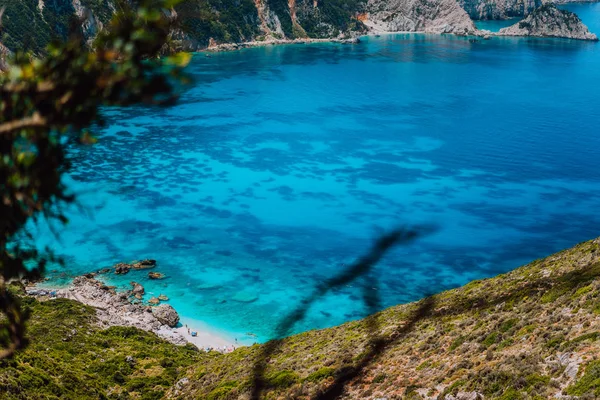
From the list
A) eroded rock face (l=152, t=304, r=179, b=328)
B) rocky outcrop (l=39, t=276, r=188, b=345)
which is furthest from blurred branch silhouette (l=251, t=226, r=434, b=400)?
rocky outcrop (l=39, t=276, r=188, b=345)

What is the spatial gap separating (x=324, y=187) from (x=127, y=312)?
111ft

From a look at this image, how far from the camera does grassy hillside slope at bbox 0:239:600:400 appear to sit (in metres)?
19.4

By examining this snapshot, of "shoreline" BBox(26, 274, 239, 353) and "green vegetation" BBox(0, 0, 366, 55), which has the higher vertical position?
"green vegetation" BBox(0, 0, 366, 55)

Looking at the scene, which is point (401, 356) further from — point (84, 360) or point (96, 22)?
point (96, 22)

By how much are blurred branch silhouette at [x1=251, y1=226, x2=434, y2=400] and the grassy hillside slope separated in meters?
0.14

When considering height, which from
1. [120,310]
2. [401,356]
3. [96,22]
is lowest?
[120,310]

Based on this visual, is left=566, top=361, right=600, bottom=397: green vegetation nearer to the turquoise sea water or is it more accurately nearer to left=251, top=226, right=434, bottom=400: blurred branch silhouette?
left=251, top=226, right=434, bottom=400: blurred branch silhouette

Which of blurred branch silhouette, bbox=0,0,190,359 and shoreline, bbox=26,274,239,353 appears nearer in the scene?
blurred branch silhouette, bbox=0,0,190,359

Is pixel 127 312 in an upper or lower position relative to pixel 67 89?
lower

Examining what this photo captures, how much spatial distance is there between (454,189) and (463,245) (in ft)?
51.3

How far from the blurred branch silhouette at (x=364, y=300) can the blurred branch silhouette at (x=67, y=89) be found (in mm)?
17171

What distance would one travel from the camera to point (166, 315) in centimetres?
4469

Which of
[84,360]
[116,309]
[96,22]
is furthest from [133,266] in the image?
[96,22]

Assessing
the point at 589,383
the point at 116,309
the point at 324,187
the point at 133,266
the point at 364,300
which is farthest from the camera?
the point at 324,187
